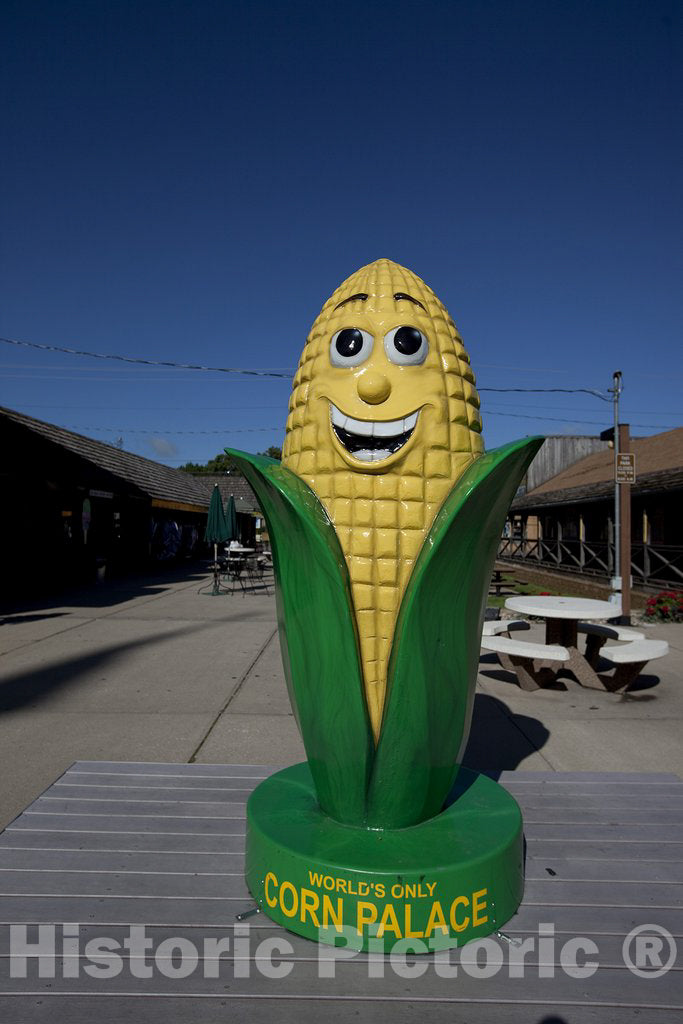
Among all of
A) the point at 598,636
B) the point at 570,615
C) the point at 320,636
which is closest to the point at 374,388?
the point at 320,636

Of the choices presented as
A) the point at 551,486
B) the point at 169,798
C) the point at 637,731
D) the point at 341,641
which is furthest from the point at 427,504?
the point at 551,486

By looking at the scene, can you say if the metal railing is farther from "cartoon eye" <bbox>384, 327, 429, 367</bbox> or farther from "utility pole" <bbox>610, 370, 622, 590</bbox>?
"cartoon eye" <bbox>384, 327, 429, 367</bbox>

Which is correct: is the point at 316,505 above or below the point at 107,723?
above

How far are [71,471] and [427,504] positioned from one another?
44.4 feet

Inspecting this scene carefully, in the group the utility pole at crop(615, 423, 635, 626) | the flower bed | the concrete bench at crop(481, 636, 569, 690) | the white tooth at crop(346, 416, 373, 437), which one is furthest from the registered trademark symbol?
the flower bed

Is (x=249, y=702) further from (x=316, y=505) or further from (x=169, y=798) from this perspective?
(x=316, y=505)

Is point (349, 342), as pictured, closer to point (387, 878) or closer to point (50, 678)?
point (387, 878)

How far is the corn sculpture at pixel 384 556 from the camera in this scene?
2.22m

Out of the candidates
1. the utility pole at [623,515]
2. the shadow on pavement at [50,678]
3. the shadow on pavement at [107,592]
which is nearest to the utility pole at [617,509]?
the utility pole at [623,515]

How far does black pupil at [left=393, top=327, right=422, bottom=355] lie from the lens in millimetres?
2436

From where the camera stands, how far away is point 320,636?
90.1 inches

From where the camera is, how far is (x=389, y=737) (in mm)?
2254

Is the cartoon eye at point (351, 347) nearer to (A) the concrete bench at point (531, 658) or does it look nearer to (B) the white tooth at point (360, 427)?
(B) the white tooth at point (360, 427)

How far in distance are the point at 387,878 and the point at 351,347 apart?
78.7 inches
